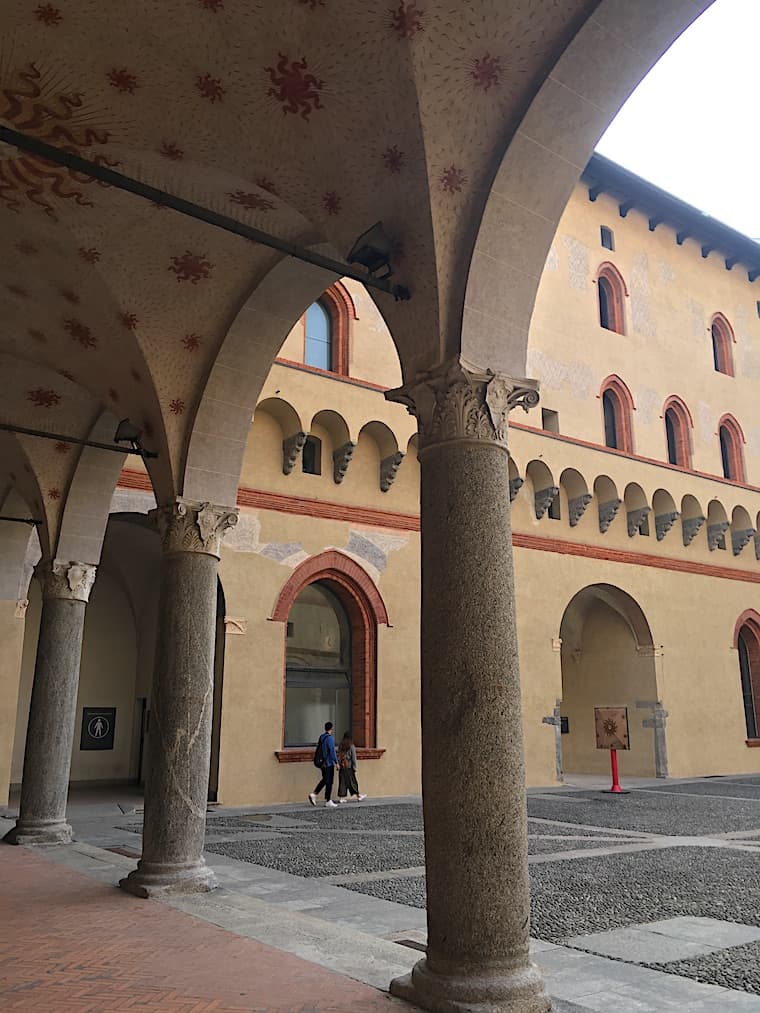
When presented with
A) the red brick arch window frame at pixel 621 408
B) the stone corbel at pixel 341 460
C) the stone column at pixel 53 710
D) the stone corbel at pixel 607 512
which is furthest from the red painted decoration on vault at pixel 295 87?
the red brick arch window frame at pixel 621 408

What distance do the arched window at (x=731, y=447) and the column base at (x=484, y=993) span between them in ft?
66.3

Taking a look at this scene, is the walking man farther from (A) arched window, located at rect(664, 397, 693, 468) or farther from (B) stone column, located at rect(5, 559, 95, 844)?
(A) arched window, located at rect(664, 397, 693, 468)

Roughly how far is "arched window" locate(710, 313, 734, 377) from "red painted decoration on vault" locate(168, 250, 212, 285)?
18919 mm

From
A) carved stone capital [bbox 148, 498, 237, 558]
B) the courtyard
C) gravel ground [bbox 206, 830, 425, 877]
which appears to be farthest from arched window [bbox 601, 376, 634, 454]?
carved stone capital [bbox 148, 498, 237, 558]

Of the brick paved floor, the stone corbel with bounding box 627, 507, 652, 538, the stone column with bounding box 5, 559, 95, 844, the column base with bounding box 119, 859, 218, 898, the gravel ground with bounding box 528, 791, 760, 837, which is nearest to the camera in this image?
the brick paved floor

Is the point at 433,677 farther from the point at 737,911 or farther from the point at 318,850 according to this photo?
the point at 318,850

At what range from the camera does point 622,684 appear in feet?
64.5

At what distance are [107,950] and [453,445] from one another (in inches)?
130

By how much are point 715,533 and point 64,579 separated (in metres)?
16.1

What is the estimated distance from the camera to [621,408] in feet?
65.4

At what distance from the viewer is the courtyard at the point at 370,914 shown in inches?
162

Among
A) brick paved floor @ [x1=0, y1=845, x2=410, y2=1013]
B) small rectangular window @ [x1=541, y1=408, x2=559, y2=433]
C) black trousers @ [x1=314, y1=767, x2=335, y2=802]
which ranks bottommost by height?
brick paved floor @ [x1=0, y1=845, x2=410, y2=1013]

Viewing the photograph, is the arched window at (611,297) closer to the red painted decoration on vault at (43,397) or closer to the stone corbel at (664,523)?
the stone corbel at (664,523)

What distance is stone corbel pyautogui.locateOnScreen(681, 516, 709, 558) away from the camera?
20.3m
